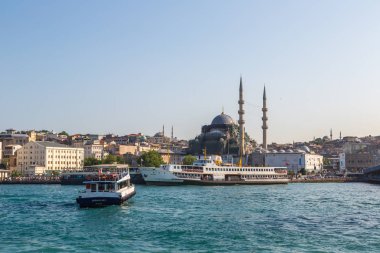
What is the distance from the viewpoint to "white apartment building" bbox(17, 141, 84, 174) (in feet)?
287

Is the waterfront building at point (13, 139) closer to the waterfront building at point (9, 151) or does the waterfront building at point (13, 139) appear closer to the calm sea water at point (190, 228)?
the waterfront building at point (9, 151)

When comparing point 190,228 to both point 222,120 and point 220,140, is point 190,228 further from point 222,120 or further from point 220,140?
point 222,120

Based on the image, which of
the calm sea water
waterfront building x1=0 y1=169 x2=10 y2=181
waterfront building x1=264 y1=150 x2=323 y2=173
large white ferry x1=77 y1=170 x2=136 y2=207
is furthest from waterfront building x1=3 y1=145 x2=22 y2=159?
large white ferry x1=77 y1=170 x2=136 y2=207

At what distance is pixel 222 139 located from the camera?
3910 inches

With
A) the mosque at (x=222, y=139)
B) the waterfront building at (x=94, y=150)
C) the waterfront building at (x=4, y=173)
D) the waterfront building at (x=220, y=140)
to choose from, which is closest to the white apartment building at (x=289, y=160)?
the mosque at (x=222, y=139)

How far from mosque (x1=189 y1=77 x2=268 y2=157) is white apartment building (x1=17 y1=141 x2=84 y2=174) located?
22039 mm

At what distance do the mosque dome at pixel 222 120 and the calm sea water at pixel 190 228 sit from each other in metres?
73.7

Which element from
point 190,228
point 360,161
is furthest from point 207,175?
point 360,161

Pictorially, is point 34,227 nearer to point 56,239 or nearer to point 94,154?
point 56,239

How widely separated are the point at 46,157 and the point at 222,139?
3029 cm

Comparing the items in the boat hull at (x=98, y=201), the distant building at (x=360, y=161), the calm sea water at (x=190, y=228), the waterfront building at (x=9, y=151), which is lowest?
the calm sea water at (x=190, y=228)

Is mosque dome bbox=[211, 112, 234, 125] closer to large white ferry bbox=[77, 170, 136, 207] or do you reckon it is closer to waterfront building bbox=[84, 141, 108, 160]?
waterfront building bbox=[84, 141, 108, 160]

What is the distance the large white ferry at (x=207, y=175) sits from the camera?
58406 mm

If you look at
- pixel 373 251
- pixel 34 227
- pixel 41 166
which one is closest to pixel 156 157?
pixel 41 166
